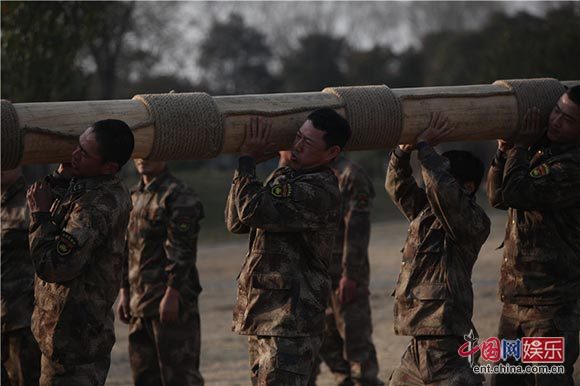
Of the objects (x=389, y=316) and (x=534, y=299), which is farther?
(x=389, y=316)

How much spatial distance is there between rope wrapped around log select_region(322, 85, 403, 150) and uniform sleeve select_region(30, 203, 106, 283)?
5.71 feet

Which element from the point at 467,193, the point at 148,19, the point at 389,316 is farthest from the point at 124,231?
the point at 148,19

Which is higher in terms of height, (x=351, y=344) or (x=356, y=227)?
(x=356, y=227)

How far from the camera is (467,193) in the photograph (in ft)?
23.2

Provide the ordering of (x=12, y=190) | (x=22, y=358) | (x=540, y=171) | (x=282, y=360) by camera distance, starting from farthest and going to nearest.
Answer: (x=12, y=190) < (x=22, y=358) < (x=540, y=171) < (x=282, y=360)

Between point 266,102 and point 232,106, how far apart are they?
224mm

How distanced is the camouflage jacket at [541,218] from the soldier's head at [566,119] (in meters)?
0.09

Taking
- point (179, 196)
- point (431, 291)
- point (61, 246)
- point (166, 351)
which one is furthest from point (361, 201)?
point (61, 246)

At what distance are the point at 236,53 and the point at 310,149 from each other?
44.8 m

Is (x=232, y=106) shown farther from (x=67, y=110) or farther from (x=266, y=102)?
(x=67, y=110)

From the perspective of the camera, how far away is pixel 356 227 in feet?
33.1

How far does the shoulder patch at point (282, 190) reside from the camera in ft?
21.7

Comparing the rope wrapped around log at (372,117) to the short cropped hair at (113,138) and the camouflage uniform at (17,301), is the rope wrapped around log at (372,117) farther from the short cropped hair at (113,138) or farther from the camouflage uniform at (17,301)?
the camouflage uniform at (17,301)

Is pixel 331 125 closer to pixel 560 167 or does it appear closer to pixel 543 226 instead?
pixel 560 167
